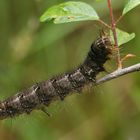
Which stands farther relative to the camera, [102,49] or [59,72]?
[59,72]

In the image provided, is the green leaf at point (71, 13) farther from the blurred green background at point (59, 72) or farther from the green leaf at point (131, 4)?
the blurred green background at point (59, 72)

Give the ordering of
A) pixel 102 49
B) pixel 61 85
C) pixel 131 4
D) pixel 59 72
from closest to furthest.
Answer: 1. pixel 131 4
2. pixel 102 49
3. pixel 61 85
4. pixel 59 72

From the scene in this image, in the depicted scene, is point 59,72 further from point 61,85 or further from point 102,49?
point 102,49

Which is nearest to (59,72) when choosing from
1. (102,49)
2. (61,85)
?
(61,85)

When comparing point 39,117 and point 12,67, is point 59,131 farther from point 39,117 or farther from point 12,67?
point 12,67

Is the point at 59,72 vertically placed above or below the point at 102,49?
above

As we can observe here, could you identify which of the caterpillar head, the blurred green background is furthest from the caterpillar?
the blurred green background

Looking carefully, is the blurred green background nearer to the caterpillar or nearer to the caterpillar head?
the caterpillar

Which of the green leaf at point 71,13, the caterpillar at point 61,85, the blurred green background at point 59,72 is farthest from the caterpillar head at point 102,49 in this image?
the blurred green background at point 59,72
